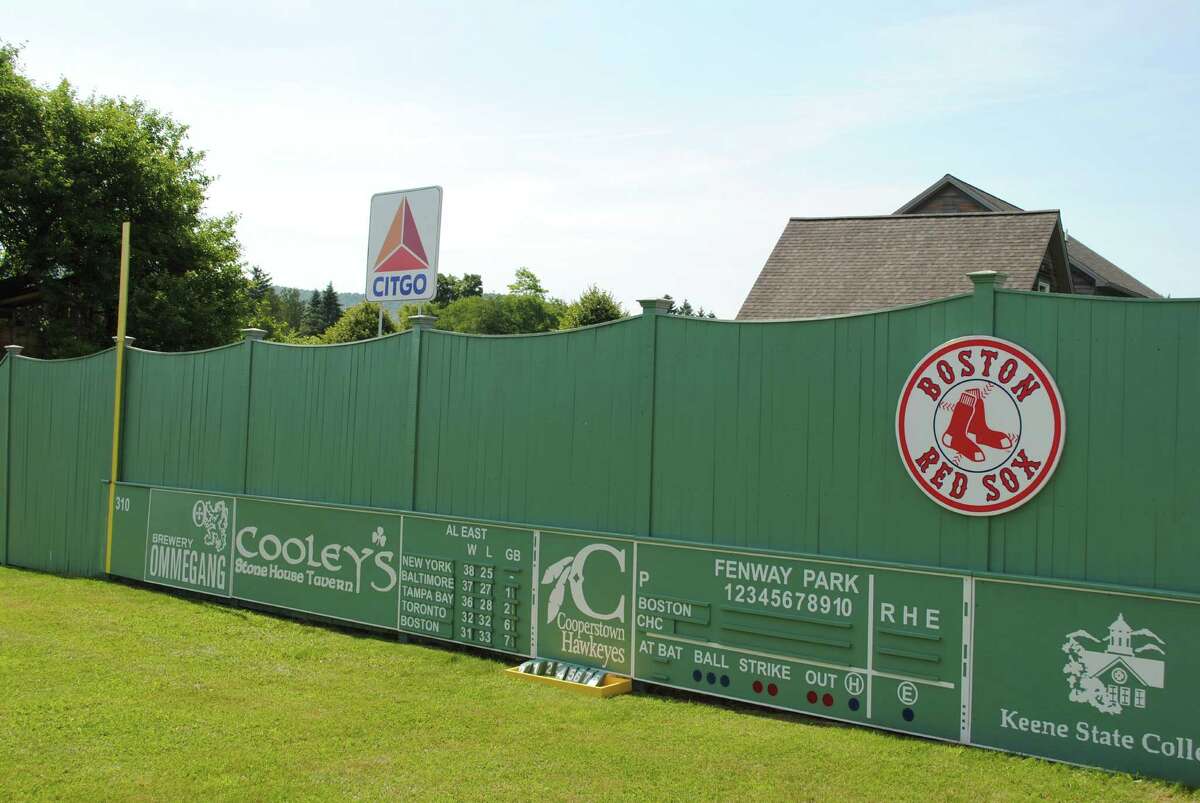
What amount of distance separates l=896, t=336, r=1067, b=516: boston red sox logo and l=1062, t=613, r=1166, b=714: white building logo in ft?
2.82

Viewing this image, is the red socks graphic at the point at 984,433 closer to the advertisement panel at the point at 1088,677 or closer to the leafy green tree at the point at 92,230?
the advertisement panel at the point at 1088,677

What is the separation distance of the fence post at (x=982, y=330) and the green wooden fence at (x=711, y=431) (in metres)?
0.01

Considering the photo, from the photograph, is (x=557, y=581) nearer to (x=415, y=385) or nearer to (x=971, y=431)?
(x=415, y=385)

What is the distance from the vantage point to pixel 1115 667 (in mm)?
5742

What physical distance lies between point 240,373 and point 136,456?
2311 mm

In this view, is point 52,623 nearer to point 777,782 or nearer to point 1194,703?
point 777,782

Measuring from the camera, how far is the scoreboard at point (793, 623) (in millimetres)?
5727

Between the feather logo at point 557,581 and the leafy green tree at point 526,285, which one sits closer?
the feather logo at point 557,581

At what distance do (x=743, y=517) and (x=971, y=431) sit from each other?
5.68 feet

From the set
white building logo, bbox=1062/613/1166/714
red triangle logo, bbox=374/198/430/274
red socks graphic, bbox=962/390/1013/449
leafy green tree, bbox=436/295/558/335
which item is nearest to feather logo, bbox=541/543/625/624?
red socks graphic, bbox=962/390/1013/449

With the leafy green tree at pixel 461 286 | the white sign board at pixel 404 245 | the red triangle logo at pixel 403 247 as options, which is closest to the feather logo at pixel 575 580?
the white sign board at pixel 404 245

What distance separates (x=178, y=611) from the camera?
10836 mm

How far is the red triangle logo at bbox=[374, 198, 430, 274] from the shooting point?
37.2 feet

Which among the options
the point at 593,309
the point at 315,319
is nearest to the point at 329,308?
the point at 315,319
